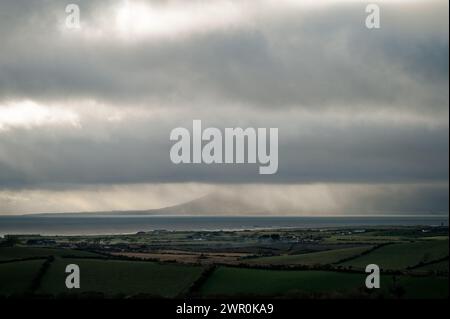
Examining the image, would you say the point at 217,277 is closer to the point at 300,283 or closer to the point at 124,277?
the point at 300,283

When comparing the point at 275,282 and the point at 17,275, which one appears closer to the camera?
the point at 275,282

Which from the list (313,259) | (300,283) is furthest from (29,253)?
(300,283)

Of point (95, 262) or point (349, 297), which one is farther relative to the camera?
point (95, 262)

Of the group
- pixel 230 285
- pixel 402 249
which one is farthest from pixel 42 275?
pixel 402 249

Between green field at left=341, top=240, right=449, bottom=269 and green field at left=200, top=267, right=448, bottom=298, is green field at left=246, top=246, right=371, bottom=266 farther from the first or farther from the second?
green field at left=200, top=267, right=448, bottom=298

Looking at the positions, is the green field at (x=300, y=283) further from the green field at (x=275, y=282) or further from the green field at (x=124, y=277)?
the green field at (x=124, y=277)

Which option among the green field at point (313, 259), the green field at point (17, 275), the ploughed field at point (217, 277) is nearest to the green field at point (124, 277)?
the ploughed field at point (217, 277)
